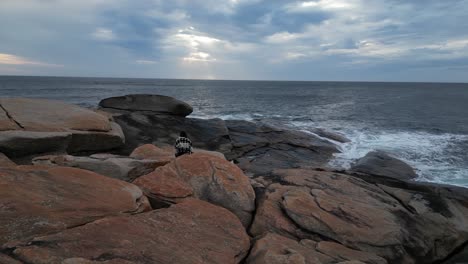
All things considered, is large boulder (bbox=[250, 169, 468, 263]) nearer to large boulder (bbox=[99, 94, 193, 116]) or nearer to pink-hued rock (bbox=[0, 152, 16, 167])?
pink-hued rock (bbox=[0, 152, 16, 167])

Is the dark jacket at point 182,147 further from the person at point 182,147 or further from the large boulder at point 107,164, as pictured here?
the large boulder at point 107,164

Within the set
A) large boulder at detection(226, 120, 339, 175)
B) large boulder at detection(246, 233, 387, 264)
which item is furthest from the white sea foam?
large boulder at detection(246, 233, 387, 264)

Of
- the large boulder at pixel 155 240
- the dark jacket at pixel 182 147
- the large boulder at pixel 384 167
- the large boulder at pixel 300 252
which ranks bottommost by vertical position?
the large boulder at pixel 384 167

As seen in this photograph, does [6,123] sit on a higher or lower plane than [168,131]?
higher

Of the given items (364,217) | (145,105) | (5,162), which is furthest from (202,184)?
(145,105)

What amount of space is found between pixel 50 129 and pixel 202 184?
262 inches

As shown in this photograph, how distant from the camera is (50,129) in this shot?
12.0 m

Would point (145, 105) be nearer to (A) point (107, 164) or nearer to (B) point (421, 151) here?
(A) point (107, 164)

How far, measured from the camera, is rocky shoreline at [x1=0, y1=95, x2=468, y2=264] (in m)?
5.80

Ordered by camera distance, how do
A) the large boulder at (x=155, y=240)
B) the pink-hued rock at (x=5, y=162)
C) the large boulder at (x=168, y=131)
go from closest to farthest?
the large boulder at (x=155, y=240)
the pink-hued rock at (x=5, y=162)
the large boulder at (x=168, y=131)

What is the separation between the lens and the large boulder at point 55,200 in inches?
223

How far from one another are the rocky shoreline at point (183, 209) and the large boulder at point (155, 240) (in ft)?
0.07

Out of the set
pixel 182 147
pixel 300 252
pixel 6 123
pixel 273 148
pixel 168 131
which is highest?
pixel 6 123

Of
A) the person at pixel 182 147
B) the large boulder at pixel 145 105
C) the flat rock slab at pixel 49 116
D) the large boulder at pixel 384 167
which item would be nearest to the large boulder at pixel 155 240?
the person at pixel 182 147
